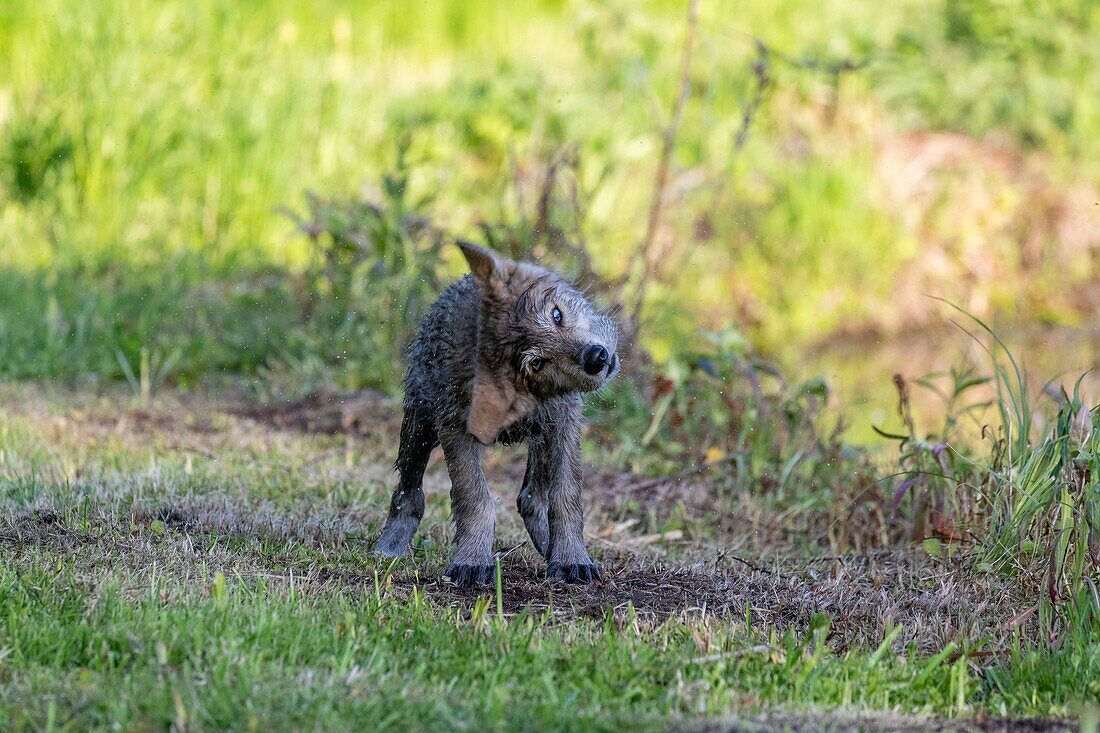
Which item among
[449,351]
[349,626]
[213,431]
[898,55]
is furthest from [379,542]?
[898,55]

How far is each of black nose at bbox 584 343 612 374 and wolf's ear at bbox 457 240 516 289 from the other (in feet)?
1.21

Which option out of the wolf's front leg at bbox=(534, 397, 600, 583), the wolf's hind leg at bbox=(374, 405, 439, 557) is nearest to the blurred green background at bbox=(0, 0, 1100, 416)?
the wolf's hind leg at bbox=(374, 405, 439, 557)

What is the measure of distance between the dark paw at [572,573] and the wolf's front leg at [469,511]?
0.69 feet

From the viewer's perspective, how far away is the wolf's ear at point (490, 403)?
4309mm

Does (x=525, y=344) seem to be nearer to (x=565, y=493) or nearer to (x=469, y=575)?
(x=565, y=493)

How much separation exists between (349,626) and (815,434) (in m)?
3.72

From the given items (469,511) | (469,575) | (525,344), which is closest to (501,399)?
(525,344)

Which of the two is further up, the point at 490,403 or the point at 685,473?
the point at 490,403

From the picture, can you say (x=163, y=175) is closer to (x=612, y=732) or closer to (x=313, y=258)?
(x=313, y=258)

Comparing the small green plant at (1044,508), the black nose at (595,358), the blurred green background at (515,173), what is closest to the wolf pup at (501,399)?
the black nose at (595,358)

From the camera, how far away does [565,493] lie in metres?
4.68

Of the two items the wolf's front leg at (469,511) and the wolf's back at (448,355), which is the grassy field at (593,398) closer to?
the wolf's front leg at (469,511)

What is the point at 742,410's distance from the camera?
23.8 feet

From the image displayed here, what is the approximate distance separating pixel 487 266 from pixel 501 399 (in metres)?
0.43
